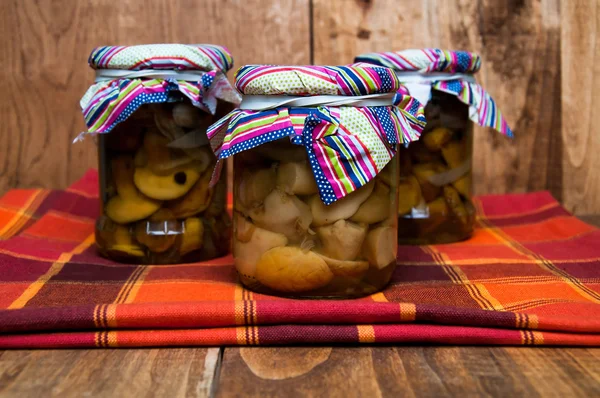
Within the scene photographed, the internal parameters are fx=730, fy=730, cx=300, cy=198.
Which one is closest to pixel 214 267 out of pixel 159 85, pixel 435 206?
pixel 159 85

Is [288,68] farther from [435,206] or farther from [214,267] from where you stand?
[435,206]

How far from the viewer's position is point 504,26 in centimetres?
135

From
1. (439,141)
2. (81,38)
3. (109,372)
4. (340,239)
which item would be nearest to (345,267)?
(340,239)

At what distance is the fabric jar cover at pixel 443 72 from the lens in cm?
105

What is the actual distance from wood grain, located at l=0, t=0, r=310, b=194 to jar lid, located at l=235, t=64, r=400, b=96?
581 millimetres

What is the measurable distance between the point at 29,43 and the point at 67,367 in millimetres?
874

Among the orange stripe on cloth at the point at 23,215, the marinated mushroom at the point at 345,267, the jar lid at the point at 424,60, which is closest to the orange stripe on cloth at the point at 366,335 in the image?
the marinated mushroom at the point at 345,267

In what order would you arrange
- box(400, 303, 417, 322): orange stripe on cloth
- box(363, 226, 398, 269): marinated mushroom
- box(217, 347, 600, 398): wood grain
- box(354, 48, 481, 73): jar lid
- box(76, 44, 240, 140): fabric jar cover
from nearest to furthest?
box(217, 347, 600, 398): wood grain
box(400, 303, 417, 322): orange stripe on cloth
box(363, 226, 398, 269): marinated mushroom
box(76, 44, 240, 140): fabric jar cover
box(354, 48, 481, 73): jar lid

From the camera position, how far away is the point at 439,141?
108cm

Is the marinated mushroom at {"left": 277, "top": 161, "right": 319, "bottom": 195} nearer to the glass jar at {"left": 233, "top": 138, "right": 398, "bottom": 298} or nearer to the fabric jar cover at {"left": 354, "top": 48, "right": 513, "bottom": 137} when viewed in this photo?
the glass jar at {"left": 233, "top": 138, "right": 398, "bottom": 298}

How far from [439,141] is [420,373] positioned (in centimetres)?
52

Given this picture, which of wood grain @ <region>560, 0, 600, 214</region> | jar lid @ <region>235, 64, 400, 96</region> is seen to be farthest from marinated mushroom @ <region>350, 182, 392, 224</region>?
wood grain @ <region>560, 0, 600, 214</region>

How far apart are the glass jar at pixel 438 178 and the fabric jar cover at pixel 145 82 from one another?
0.31 m

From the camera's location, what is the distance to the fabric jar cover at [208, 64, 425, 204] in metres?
0.75
